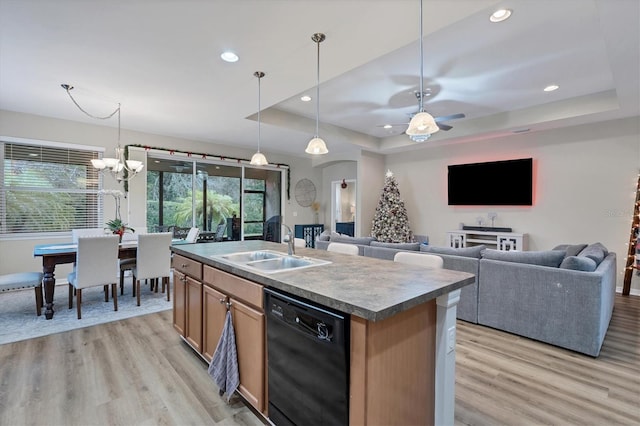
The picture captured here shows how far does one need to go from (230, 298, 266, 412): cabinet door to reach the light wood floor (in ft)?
0.61

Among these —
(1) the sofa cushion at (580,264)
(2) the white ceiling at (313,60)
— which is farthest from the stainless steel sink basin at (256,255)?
(1) the sofa cushion at (580,264)

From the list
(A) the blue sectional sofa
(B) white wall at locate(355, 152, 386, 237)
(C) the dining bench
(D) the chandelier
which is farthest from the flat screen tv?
(C) the dining bench

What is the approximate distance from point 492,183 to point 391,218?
7.01 feet

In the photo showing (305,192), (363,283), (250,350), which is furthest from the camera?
(305,192)

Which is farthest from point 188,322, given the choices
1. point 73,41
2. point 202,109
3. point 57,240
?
point 57,240

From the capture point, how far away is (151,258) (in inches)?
157

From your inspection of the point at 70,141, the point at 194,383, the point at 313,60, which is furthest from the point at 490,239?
the point at 70,141

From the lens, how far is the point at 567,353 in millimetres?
2678

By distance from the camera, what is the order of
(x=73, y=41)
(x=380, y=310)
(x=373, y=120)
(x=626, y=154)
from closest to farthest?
(x=380, y=310) → (x=73, y=41) → (x=626, y=154) → (x=373, y=120)

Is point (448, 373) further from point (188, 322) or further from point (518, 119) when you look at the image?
point (518, 119)

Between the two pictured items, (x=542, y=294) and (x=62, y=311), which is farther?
(x=62, y=311)

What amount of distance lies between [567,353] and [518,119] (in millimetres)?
3817

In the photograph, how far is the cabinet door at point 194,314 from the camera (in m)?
2.43

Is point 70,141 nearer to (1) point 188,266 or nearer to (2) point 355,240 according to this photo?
(1) point 188,266
